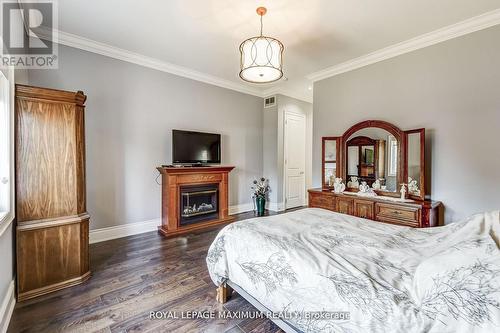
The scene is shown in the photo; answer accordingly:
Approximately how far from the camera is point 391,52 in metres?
3.34

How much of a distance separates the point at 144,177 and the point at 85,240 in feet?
5.07

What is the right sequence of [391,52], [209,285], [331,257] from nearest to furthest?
[331,257] < [209,285] < [391,52]

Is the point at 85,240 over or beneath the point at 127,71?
beneath

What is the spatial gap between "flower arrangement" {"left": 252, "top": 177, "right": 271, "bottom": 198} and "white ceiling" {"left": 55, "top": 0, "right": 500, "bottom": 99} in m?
2.75

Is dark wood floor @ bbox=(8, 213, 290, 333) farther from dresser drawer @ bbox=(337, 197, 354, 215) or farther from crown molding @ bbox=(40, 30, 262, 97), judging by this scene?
crown molding @ bbox=(40, 30, 262, 97)

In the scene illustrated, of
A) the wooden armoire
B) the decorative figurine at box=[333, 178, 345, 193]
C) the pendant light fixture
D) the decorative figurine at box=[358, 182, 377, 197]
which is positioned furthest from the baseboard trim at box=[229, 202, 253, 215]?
the pendant light fixture

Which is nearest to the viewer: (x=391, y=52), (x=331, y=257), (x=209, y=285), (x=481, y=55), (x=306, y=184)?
(x=331, y=257)

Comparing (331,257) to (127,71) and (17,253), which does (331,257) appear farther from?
(127,71)

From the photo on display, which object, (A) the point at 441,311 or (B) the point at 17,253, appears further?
(B) the point at 17,253

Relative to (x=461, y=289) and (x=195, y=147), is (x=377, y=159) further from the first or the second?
(x=195, y=147)

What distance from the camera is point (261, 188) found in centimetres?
514

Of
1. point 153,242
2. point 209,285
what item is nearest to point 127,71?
point 153,242

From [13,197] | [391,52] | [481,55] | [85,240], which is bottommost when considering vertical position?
[85,240]

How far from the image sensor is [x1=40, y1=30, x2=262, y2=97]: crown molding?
3.06 metres
